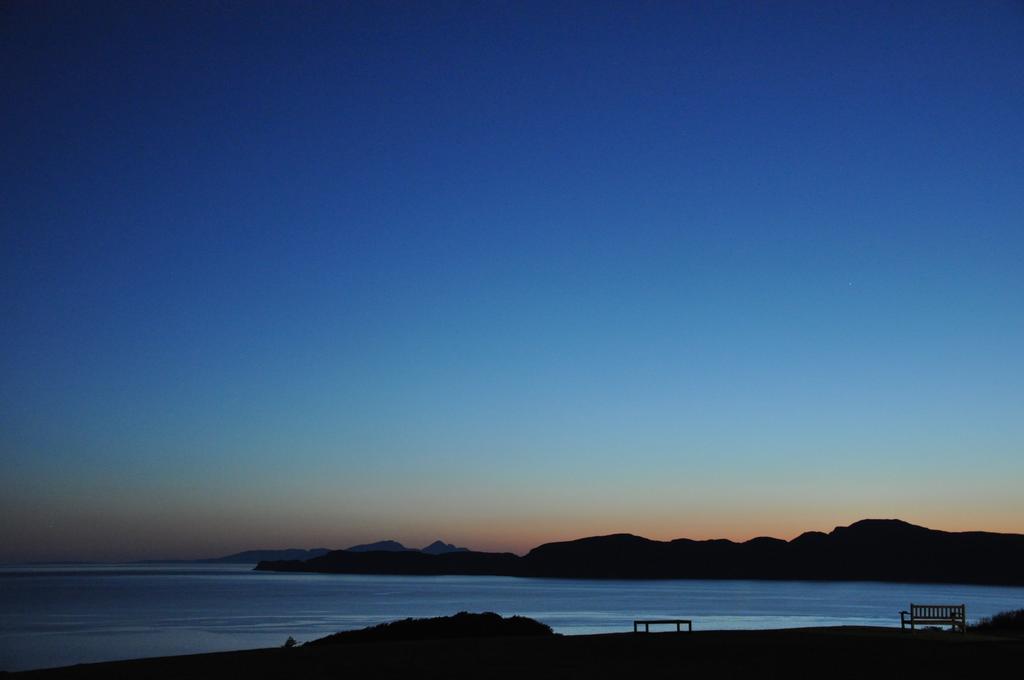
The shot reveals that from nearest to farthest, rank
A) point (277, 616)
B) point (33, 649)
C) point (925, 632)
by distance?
point (925, 632) < point (33, 649) < point (277, 616)

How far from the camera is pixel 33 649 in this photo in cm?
5738

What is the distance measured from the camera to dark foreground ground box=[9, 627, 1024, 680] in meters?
17.0

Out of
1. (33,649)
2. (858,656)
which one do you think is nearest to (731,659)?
(858,656)

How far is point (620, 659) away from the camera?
62.8ft

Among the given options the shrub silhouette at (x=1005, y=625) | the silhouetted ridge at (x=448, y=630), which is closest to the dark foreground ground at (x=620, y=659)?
the silhouetted ridge at (x=448, y=630)

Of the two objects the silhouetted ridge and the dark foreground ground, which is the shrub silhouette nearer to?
the dark foreground ground

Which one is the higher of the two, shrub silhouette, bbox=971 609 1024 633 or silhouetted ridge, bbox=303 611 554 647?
shrub silhouette, bbox=971 609 1024 633

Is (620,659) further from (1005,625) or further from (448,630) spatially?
(1005,625)

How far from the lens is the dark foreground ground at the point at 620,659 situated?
17.0 metres

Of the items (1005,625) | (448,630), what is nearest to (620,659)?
(448,630)

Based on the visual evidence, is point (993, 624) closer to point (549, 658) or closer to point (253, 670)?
point (549, 658)

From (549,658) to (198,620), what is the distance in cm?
7275

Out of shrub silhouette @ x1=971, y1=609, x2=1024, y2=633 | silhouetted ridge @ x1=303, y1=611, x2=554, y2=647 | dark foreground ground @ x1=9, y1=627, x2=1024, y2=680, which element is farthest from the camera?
shrub silhouette @ x1=971, y1=609, x2=1024, y2=633

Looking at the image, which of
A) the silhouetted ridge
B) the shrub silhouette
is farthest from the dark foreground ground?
the shrub silhouette
